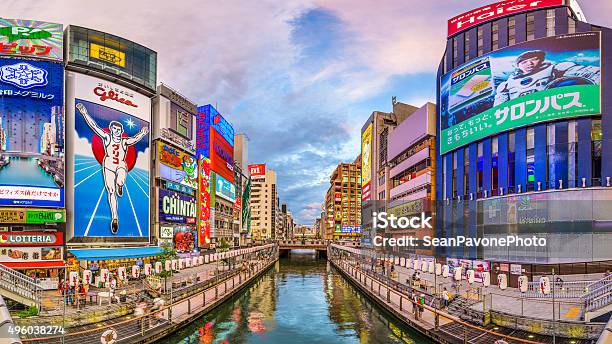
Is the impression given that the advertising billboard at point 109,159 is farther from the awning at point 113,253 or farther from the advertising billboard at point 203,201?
the advertising billboard at point 203,201

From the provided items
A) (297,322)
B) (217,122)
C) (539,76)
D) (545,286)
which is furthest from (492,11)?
(217,122)

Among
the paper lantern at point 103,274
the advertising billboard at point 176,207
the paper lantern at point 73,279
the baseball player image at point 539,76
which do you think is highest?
the baseball player image at point 539,76

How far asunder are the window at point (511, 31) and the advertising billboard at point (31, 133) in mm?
59246

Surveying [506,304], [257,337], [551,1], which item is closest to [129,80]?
[257,337]

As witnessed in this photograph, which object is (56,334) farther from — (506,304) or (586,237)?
(586,237)

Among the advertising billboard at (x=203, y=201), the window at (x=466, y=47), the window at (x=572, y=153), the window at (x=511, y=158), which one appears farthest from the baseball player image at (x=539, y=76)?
the advertising billboard at (x=203, y=201)

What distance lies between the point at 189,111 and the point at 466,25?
164 feet

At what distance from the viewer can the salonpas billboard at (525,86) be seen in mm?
51781

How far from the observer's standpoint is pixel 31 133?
49.1 metres

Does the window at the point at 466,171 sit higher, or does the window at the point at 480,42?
the window at the point at 480,42

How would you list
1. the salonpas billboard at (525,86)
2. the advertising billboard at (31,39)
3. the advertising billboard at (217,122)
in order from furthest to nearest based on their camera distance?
the advertising billboard at (217,122), the salonpas billboard at (525,86), the advertising billboard at (31,39)

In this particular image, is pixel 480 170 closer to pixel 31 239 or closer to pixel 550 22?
pixel 550 22

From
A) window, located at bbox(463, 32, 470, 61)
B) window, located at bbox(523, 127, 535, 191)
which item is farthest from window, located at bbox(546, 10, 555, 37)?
window, located at bbox(523, 127, 535, 191)

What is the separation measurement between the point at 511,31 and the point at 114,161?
5839cm
